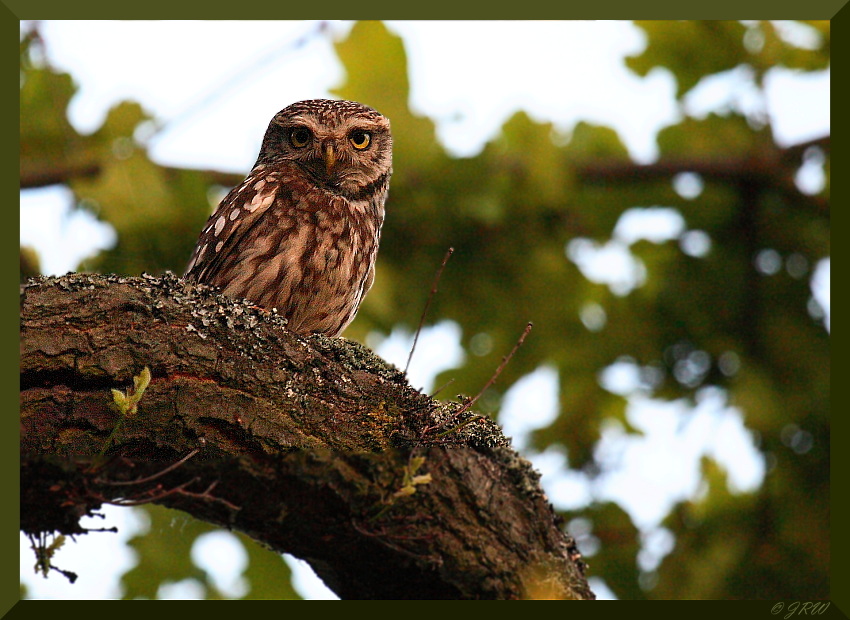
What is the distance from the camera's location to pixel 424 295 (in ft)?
18.0

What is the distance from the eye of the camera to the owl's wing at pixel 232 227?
9.71 ft

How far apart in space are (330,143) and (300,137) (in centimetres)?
18

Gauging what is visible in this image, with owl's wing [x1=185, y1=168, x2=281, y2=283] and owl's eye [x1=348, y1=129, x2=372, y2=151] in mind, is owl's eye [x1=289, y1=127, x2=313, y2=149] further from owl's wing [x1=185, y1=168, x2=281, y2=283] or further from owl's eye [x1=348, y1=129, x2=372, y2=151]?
owl's wing [x1=185, y1=168, x2=281, y2=283]

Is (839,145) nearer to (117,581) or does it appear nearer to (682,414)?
(682,414)

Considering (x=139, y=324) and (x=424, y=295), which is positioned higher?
(x=424, y=295)

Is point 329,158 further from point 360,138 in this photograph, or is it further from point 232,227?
point 232,227

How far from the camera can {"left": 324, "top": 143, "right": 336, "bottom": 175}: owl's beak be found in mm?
3211

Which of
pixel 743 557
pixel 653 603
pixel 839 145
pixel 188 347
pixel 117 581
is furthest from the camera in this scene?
pixel 743 557

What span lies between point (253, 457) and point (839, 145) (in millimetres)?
2395

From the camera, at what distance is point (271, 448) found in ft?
6.75

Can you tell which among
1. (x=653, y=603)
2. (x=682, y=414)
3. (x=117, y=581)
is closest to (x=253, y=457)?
(x=653, y=603)

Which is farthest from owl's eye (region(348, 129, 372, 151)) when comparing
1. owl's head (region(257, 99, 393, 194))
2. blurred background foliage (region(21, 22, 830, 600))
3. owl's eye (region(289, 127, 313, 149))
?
blurred background foliage (region(21, 22, 830, 600))

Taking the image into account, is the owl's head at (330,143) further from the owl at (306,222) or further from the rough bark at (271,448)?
the rough bark at (271,448)

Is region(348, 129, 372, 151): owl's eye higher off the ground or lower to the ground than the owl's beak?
higher
